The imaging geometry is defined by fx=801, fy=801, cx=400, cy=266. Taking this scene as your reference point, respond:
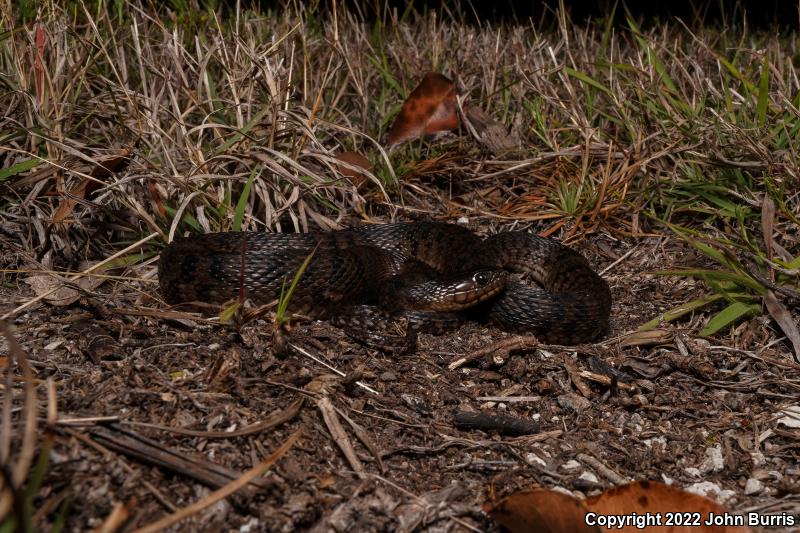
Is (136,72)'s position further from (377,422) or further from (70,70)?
(377,422)

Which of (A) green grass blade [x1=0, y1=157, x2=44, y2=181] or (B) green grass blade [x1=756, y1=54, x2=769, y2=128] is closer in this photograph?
(A) green grass blade [x1=0, y1=157, x2=44, y2=181]

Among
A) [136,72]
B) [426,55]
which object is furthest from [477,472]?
[426,55]

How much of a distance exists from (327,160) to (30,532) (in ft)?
12.3

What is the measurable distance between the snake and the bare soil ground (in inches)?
8.7

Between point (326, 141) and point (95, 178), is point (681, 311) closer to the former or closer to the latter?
point (326, 141)

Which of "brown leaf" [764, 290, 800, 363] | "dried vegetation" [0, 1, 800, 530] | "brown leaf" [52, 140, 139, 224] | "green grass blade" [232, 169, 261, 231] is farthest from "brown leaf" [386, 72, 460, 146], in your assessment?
"brown leaf" [764, 290, 800, 363]

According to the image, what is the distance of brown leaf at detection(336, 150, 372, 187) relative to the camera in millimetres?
5750

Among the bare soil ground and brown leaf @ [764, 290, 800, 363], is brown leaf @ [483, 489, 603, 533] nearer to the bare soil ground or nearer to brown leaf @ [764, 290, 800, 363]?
the bare soil ground

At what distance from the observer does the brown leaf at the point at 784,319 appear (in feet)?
13.5

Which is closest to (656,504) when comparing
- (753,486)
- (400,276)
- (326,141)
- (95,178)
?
(753,486)

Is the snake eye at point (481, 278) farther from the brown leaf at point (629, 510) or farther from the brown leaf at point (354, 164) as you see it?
the brown leaf at point (629, 510)

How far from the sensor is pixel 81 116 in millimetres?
5441

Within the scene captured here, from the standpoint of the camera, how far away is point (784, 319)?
421 cm

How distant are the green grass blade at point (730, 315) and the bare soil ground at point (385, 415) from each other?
7 cm
